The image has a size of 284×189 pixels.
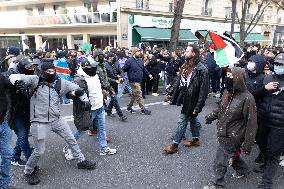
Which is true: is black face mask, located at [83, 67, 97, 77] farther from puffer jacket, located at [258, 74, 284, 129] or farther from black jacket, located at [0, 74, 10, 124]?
puffer jacket, located at [258, 74, 284, 129]

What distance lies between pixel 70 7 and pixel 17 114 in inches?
1023

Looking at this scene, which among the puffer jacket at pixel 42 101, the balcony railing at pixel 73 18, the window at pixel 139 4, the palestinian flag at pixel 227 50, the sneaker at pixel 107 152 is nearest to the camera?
the puffer jacket at pixel 42 101

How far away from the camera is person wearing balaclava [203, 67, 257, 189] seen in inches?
150

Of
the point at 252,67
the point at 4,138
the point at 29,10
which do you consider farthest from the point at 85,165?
the point at 29,10

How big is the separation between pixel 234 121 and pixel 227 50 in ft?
8.97

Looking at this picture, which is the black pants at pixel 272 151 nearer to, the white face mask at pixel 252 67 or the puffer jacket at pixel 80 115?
the white face mask at pixel 252 67

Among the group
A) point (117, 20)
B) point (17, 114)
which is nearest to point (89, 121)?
point (17, 114)

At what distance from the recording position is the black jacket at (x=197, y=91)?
5.16 metres

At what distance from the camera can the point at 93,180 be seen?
14.7ft

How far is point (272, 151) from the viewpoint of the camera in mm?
3943

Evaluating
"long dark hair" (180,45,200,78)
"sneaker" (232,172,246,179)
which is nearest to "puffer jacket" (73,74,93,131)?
"long dark hair" (180,45,200,78)

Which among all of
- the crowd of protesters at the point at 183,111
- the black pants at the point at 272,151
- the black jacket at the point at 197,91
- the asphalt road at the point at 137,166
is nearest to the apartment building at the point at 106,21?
the asphalt road at the point at 137,166

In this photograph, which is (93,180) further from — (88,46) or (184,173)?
(88,46)

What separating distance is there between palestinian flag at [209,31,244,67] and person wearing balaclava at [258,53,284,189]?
213 centimetres
